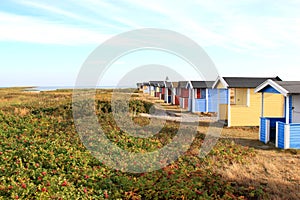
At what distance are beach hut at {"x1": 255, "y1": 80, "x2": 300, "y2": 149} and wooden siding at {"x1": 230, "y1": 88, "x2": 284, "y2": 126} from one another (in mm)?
3670

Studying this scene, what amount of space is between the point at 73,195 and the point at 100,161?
7.08 feet

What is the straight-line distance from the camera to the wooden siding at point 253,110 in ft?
53.1

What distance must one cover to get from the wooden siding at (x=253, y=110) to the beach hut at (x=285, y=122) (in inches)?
145

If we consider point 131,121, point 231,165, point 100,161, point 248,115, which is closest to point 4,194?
point 100,161

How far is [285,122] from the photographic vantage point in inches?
431

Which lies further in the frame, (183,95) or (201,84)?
(183,95)

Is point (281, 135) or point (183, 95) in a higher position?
point (183, 95)

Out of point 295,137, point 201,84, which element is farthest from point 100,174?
point 201,84

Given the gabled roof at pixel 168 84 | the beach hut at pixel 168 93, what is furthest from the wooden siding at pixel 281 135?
the gabled roof at pixel 168 84

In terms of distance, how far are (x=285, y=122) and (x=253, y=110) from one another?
5.34m

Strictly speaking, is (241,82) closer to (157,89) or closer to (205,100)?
(205,100)

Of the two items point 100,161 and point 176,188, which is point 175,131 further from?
point 176,188

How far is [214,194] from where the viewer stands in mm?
5832

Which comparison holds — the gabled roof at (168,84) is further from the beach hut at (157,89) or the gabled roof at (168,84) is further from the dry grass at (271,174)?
the dry grass at (271,174)
